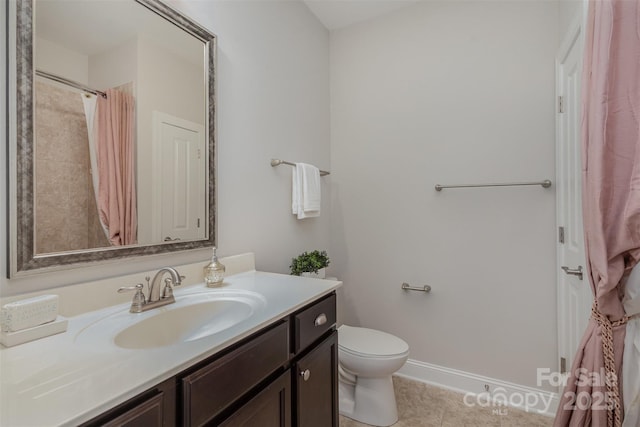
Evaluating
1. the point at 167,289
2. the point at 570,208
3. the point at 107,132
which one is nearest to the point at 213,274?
the point at 167,289

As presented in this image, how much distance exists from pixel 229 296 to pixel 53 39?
39.5 inches

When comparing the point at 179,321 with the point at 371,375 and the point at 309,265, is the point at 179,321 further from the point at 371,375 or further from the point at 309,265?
the point at 371,375

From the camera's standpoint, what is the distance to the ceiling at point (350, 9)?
82.7 inches

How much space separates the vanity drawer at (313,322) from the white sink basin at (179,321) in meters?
0.15

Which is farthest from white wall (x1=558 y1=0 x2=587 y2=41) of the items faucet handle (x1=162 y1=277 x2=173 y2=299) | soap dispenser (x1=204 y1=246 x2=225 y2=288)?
faucet handle (x1=162 y1=277 x2=173 y2=299)

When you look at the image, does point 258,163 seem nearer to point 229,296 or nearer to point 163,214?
point 163,214

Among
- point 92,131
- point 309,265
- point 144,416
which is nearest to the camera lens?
point 144,416

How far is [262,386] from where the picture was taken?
902 millimetres

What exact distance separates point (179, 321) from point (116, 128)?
2.35ft

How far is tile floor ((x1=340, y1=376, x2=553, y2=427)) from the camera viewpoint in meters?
1.67

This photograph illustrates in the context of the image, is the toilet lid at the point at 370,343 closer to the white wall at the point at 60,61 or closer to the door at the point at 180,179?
the door at the point at 180,179

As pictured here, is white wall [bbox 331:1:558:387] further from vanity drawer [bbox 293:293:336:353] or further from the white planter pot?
vanity drawer [bbox 293:293:336:353]

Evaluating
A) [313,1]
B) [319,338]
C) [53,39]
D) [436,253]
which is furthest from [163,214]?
[313,1]

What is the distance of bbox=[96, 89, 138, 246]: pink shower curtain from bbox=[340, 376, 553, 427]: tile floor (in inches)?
59.6
